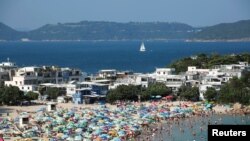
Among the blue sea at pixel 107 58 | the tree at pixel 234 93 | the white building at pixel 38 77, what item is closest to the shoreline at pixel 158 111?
the tree at pixel 234 93

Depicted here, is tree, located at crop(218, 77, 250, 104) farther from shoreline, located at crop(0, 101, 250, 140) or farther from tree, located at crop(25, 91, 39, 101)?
tree, located at crop(25, 91, 39, 101)

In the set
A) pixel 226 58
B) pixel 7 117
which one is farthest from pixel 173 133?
pixel 226 58

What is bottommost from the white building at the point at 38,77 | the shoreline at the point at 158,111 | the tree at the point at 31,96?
the shoreline at the point at 158,111

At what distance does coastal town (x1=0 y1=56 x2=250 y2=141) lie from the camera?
2439 cm

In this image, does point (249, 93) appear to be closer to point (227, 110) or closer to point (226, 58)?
point (227, 110)

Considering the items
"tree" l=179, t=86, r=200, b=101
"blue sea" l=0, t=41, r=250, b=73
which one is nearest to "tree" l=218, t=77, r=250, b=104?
"tree" l=179, t=86, r=200, b=101

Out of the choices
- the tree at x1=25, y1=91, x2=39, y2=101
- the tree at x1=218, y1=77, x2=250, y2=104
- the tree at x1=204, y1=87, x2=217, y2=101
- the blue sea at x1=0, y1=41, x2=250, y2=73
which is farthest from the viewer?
the blue sea at x1=0, y1=41, x2=250, y2=73

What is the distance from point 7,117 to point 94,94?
9948mm

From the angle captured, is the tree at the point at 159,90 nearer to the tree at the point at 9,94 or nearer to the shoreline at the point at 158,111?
the shoreline at the point at 158,111

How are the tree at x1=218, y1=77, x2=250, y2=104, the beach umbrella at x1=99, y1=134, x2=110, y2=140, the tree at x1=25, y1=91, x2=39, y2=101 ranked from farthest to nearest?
the tree at x1=25, y1=91, x2=39, y2=101
the tree at x1=218, y1=77, x2=250, y2=104
the beach umbrella at x1=99, y1=134, x2=110, y2=140

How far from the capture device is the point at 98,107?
33.4 meters

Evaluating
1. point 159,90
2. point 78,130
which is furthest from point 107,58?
point 78,130

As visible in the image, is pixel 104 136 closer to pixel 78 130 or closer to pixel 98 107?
pixel 78 130

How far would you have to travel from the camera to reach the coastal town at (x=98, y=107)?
80.0ft
